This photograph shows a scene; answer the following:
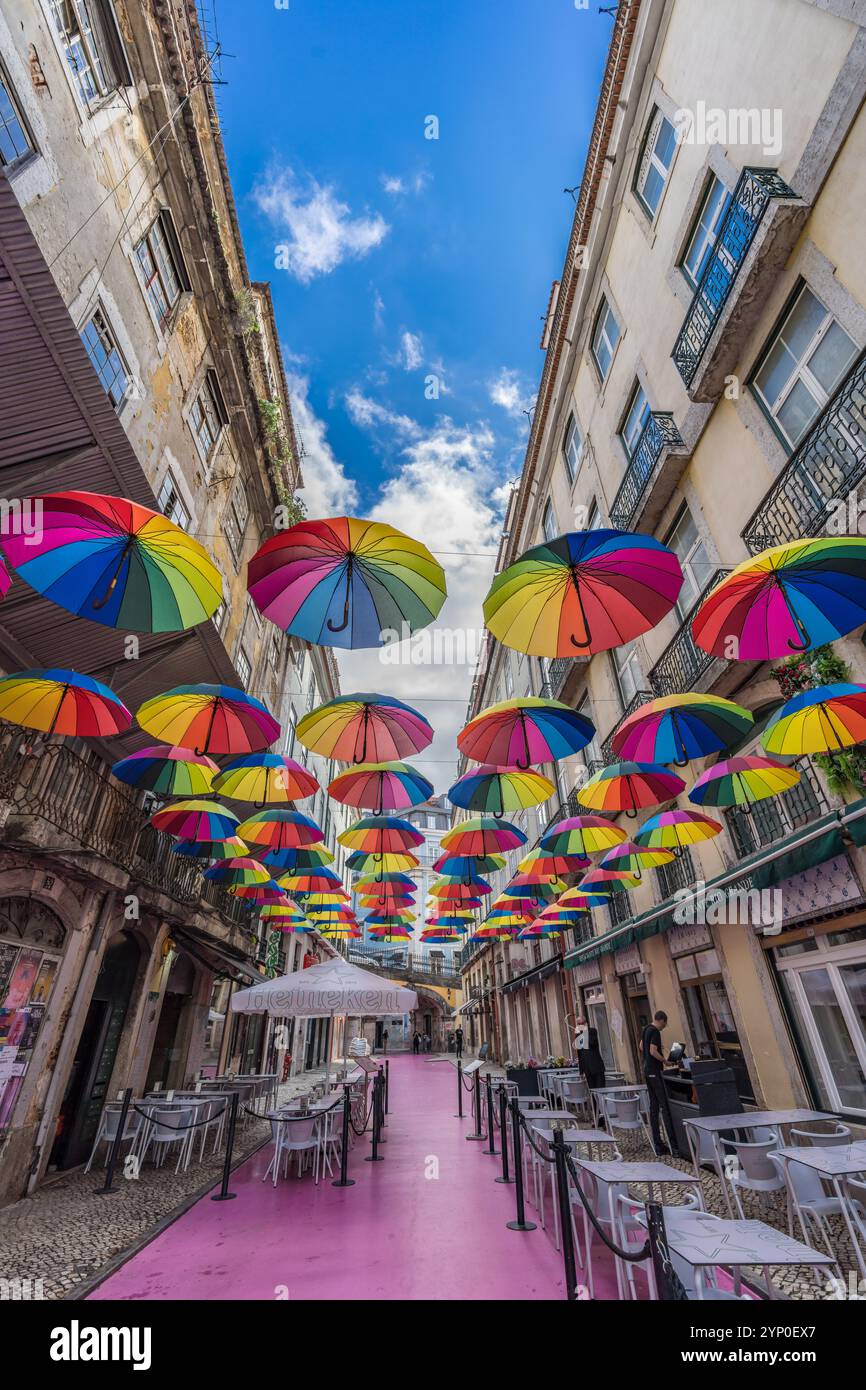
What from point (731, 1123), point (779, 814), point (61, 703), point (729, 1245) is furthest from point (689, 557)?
point (61, 703)

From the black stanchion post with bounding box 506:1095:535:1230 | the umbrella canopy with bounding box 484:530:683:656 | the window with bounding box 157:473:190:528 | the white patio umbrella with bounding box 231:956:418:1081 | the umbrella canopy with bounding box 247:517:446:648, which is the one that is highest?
the window with bounding box 157:473:190:528

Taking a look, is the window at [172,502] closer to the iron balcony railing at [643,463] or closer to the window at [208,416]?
the window at [208,416]

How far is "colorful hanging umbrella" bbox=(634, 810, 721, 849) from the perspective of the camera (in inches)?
381

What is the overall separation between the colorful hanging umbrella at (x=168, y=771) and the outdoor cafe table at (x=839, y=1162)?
7.96 metres

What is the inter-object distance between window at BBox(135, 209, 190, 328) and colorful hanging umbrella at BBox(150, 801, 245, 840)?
30.8 ft

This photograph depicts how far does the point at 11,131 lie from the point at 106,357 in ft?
9.55

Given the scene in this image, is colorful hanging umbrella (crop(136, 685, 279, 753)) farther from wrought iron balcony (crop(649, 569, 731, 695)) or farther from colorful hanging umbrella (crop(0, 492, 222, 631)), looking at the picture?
wrought iron balcony (crop(649, 569, 731, 695))

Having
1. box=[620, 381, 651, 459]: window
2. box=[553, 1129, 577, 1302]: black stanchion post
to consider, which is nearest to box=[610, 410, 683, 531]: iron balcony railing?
box=[620, 381, 651, 459]: window

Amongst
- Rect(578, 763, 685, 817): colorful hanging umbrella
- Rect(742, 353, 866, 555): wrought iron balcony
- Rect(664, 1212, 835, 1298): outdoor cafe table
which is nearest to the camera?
Rect(664, 1212, 835, 1298): outdoor cafe table

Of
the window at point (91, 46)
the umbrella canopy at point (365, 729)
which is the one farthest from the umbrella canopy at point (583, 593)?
the window at point (91, 46)

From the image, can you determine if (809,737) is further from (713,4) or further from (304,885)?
(713,4)

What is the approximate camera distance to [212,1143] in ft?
37.2

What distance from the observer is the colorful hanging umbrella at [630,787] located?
Result: 8.81 metres
